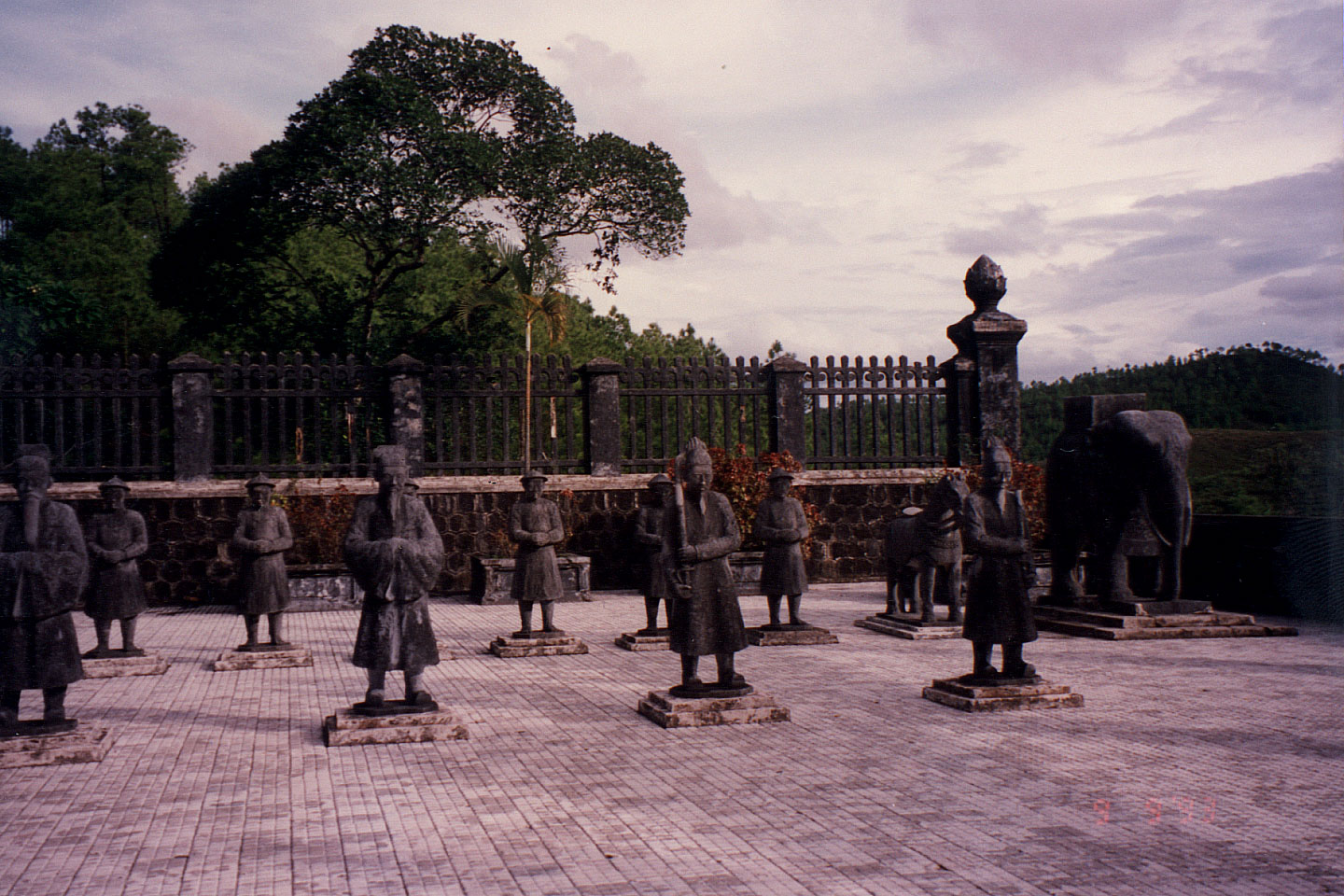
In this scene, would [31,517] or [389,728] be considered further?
[389,728]

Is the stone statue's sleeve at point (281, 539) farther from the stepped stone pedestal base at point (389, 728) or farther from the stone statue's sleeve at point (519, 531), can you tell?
the stepped stone pedestal base at point (389, 728)

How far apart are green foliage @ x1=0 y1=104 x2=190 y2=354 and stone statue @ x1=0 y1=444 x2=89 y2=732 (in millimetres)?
21122

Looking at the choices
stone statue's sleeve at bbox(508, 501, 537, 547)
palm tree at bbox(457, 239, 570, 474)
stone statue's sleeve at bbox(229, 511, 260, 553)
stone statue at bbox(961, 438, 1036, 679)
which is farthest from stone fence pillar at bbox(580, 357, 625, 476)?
stone statue at bbox(961, 438, 1036, 679)

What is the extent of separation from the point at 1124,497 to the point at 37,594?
30.8ft

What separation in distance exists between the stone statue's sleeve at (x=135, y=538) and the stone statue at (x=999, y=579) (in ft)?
23.2

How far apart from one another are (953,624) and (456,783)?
6.45 meters

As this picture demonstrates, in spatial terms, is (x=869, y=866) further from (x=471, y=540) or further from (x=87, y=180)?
(x=87, y=180)

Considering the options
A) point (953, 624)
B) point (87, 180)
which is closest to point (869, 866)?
point (953, 624)

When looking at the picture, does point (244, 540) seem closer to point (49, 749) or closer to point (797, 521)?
point (49, 749)

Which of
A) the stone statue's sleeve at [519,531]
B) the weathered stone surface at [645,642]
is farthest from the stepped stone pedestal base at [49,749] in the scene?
the weathered stone surface at [645,642]

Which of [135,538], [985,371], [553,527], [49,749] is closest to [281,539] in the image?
[135,538]

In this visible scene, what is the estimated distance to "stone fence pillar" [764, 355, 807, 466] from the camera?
15758 millimetres

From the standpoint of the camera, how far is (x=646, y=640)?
33.4 feet

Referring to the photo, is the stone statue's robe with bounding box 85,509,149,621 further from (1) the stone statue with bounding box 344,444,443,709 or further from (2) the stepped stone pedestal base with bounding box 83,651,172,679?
(1) the stone statue with bounding box 344,444,443,709
